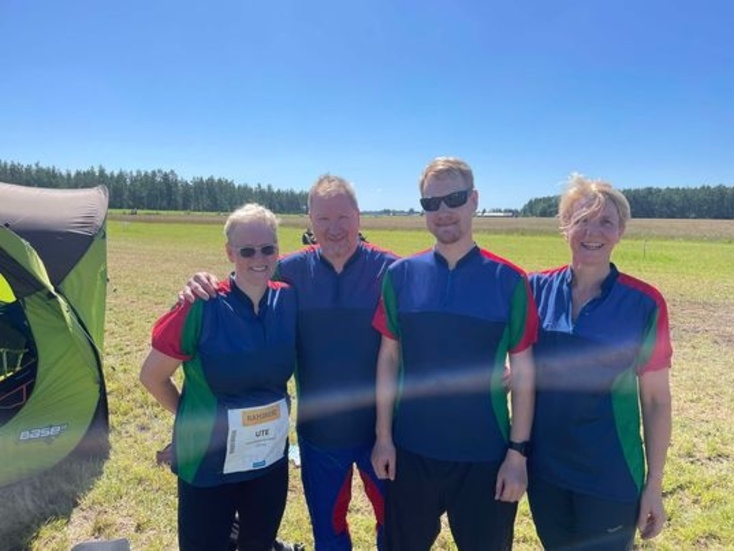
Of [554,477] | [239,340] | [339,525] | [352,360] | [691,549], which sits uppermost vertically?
[239,340]

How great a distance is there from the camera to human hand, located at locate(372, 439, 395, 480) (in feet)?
7.39

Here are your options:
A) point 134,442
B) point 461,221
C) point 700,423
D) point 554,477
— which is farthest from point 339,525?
point 700,423

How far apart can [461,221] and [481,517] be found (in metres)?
1.24

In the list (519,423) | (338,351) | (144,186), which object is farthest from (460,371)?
(144,186)

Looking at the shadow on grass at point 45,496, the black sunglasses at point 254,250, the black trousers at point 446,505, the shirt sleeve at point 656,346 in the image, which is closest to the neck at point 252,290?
the black sunglasses at point 254,250

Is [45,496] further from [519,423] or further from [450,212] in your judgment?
[450,212]

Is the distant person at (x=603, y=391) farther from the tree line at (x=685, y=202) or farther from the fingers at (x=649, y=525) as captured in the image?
the tree line at (x=685, y=202)

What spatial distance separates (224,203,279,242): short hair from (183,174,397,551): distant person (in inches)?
9.8

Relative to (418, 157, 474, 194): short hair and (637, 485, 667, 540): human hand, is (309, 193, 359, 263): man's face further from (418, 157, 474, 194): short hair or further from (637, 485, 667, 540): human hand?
(637, 485, 667, 540): human hand

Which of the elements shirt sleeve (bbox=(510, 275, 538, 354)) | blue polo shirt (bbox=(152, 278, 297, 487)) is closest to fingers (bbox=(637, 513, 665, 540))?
shirt sleeve (bbox=(510, 275, 538, 354))

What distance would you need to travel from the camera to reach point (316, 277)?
248cm

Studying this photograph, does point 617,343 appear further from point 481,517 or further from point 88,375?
point 88,375

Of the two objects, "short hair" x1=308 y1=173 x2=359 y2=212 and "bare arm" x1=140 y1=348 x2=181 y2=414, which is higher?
"short hair" x1=308 y1=173 x2=359 y2=212

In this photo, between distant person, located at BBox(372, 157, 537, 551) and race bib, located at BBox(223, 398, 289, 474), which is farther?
race bib, located at BBox(223, 398, 289, 474)
